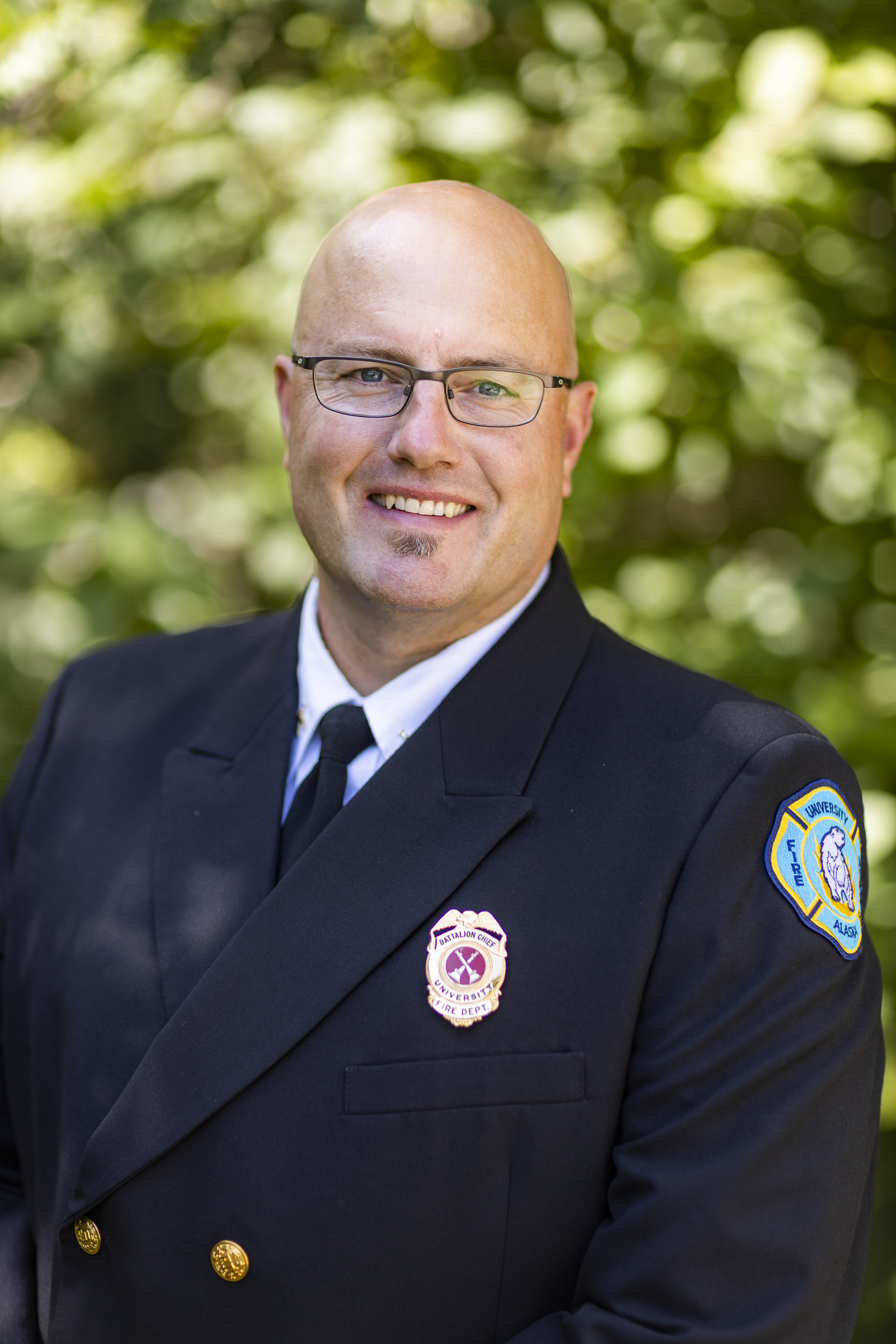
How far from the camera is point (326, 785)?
1589 mm

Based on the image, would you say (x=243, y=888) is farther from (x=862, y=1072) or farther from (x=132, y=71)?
(x=132, y=71)

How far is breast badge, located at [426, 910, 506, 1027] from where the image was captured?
4.42ft

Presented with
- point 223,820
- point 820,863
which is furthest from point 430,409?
point 820,863

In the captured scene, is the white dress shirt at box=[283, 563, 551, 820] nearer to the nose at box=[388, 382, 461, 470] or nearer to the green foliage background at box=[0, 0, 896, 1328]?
the nose at box=[388, 382, 461, 470]

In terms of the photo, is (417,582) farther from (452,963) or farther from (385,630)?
(452,963)

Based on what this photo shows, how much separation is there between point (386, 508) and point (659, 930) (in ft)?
2.14

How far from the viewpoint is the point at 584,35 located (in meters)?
2.29

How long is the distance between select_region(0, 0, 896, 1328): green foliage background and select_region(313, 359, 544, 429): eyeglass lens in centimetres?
81

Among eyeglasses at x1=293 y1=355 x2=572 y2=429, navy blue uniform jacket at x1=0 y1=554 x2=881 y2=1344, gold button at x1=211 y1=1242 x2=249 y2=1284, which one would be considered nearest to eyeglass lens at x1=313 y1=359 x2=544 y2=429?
eyeglasses at x1=293 y1=355 x2=572 y2=429

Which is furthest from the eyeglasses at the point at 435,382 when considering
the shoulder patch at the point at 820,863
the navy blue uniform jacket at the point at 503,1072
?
the shoulder patch at the point at 820,863

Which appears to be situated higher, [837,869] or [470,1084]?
[837,869]

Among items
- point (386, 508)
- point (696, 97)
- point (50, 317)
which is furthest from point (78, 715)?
point (696, 97)

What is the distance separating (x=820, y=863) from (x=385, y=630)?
649mm

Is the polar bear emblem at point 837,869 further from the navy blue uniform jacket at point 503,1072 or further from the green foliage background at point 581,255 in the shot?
the green foliage background at point 581,255
